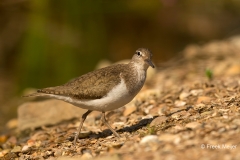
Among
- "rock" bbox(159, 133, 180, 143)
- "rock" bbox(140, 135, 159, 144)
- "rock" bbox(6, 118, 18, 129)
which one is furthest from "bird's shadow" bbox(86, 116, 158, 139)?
"rock" bbox(6, 118, 18, 129)

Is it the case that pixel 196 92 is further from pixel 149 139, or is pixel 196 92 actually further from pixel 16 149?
pixel 16 149

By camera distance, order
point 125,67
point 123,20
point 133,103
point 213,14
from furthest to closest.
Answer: point 213,14 → point 123,20 → point 133,103 → point 125,67

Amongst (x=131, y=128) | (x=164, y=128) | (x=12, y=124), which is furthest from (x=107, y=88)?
(x=12, y=124)

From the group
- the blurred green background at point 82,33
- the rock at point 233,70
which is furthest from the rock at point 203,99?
the blurred green background at point 82,33

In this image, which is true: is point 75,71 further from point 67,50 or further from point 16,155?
point 16,155

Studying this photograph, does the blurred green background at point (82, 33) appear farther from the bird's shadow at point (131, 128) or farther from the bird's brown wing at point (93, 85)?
the bird's brown wing at point (93, 85)

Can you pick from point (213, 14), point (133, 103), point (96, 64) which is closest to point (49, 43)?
point (96, 64)
